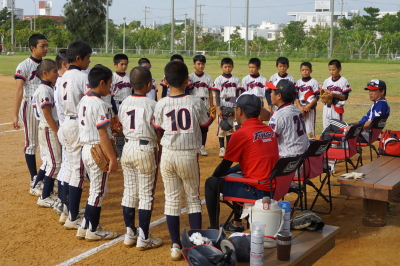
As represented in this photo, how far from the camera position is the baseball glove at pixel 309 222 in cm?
438

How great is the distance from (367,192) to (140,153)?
2.77 m

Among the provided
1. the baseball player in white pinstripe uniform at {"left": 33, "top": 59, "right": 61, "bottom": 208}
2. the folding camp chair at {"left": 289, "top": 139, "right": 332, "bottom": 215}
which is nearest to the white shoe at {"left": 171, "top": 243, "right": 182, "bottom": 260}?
the folding camp chair at {"left": 289, "top": 139, "right": 332, "bottom": 215}

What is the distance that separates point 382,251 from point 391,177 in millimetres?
1123

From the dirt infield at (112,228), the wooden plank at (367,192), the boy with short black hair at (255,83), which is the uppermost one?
the boy with short black hair at (255,83)

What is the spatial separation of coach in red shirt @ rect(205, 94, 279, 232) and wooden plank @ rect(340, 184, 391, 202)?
120cm

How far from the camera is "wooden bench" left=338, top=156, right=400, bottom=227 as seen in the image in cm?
562

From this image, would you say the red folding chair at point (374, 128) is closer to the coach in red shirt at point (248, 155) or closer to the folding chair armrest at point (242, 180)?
the coach in red shirt at point (248, 155)

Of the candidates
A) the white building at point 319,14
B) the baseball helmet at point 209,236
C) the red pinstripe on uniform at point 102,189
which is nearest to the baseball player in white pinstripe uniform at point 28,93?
the red pinstripe on uniform at point 102,189

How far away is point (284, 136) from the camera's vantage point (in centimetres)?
596

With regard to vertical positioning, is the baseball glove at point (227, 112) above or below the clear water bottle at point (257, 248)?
above

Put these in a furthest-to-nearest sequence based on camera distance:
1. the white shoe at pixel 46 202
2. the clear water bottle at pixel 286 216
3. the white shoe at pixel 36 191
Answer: the white shoe at pixel 36 191 → the white shoe at pixel 46 202 → the clear water bottle at pixel 286 216

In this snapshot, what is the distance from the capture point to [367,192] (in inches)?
224

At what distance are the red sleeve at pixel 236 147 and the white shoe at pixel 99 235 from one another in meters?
1.73

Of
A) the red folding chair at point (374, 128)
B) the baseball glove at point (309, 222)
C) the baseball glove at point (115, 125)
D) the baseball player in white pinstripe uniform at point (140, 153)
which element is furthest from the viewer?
the red folding chair at point (374, 128)
